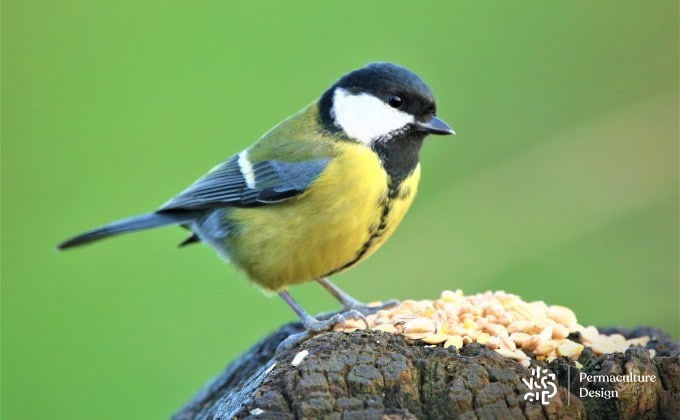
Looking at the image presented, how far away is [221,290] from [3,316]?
755 millimetres

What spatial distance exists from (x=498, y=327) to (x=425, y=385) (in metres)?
0.30

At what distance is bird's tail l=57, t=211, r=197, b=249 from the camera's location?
246 cm

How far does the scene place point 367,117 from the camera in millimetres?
2184

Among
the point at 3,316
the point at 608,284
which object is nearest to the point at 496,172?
the point at 608,284

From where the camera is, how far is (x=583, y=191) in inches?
112

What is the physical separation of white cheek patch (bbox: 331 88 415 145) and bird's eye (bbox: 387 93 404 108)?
0.4 inches

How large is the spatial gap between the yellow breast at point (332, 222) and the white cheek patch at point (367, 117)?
43mm

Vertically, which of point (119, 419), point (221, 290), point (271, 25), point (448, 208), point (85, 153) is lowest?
point (119, 419)

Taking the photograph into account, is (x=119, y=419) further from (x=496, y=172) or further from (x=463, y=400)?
(x=463, y=400)

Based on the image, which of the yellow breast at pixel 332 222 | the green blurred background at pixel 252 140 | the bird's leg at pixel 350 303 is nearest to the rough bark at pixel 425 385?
the bird's leg at pixel 350 303

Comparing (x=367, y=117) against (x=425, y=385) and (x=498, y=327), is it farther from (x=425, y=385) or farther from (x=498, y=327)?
(x=425, y=385)

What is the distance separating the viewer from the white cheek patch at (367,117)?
2160 mm

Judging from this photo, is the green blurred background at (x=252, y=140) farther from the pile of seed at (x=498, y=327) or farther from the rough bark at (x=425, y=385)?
the rough bark at (x=425, y=385)

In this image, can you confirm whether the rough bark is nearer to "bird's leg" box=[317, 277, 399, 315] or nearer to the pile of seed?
the pile of seed
